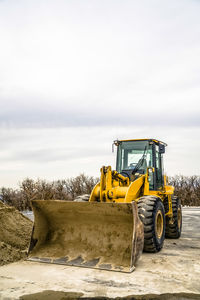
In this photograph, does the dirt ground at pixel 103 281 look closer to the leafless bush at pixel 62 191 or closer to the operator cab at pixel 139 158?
the operator cab at pixel 139 158

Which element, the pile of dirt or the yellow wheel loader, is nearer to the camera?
the yellow wheel loader

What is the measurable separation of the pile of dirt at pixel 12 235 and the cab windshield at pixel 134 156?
281 centimetres

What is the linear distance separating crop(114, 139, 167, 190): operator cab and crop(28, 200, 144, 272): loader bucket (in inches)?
82.3

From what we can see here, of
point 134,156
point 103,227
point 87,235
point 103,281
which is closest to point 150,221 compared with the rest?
point 103,227

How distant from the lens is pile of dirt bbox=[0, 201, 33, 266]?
5.90m

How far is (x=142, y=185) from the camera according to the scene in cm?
723

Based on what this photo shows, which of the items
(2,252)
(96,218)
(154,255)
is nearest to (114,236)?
(96,218)

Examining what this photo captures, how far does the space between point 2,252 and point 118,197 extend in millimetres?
2637

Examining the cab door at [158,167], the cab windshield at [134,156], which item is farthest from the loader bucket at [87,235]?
the cab door at [158,167]

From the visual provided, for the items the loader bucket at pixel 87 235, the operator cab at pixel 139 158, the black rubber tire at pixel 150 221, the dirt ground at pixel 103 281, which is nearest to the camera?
the dirt ground at pixel 103 281

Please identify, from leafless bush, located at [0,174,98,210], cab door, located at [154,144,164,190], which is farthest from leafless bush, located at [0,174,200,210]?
cab door, located at [154,144,164,190]

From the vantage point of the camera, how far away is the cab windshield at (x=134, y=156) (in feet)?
26.3

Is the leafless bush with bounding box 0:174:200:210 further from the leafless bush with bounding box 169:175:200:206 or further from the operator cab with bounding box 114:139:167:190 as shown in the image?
the operator cab with bounding box 114:139:167:190

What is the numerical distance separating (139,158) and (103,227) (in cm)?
271
